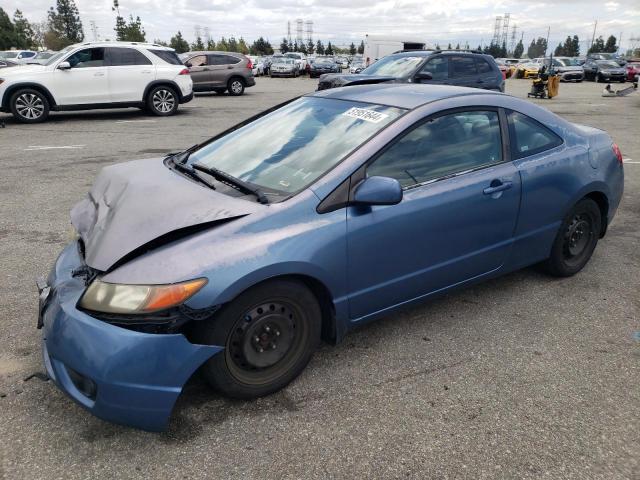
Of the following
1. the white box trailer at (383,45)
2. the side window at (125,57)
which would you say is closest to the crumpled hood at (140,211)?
the side window at (125,57)

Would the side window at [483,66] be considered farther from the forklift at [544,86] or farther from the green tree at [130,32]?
the green tree at [130,32]

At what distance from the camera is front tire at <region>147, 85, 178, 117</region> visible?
42.4 ft

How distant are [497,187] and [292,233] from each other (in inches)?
58.2

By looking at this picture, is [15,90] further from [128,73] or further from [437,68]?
[437,68]

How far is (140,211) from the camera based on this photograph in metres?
2.58

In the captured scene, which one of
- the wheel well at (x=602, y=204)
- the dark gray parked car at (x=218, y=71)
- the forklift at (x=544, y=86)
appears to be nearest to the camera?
the wheel well at (x=602, y=204)

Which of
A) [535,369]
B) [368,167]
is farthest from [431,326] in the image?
[368,167]

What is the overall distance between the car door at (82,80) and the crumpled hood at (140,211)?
32.9ft

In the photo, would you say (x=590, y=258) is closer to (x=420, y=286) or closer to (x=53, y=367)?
(x=420, y=286)

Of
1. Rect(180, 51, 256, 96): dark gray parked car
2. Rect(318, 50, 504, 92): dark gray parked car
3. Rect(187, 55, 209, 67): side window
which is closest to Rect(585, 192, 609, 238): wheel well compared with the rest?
Rect(318, 50, 504, 92): dark gray parked car

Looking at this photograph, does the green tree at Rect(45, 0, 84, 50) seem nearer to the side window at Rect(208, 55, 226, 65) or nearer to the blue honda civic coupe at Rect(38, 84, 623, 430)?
the side window at Rect(208, 55, 226, 65)

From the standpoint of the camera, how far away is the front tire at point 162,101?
12.9m

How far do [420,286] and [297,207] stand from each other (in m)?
0.95

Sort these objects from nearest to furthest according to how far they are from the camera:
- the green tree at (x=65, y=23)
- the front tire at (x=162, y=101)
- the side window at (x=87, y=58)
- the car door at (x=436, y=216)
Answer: the car door at (x=436, y=216) < the side window at (x=87, y=58) < the front tire at (x=162, y=101) < the green tree at (x=65, y=23)
